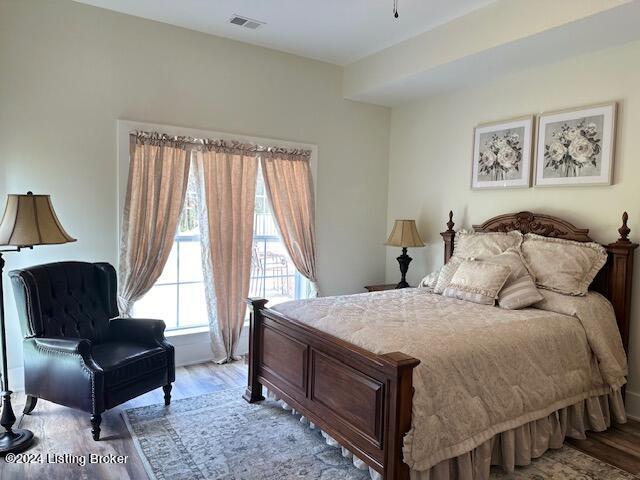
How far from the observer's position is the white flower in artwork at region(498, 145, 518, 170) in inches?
158

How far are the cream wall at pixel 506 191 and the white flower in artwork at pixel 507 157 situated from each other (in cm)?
24

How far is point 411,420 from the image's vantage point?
2137mm

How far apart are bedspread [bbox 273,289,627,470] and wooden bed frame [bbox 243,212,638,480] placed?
8 cm

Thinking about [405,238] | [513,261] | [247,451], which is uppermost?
[405,238]

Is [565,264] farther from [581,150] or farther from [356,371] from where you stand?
[356,371]

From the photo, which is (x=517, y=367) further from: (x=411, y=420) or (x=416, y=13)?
(x=416, y=13)

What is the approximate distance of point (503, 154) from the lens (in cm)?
409

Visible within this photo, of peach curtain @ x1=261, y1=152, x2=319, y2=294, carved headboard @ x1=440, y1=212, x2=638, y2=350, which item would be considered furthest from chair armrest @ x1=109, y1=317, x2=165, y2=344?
carved headboard @ x1=440, y1=212, x2=638, y2=350

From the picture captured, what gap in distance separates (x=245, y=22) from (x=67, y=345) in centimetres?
288

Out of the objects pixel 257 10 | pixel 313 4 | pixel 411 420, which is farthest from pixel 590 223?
pixel 257 10

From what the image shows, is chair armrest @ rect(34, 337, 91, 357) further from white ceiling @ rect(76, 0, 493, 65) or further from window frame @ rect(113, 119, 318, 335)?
white ceiling @ rect(76, 0, 493, 65)

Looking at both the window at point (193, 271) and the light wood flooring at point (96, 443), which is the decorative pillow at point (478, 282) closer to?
the light wood flooring at point (96, 443)

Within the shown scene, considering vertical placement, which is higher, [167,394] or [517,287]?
[517,287]

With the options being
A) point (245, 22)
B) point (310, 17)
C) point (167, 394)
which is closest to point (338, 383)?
point (167, 394)
